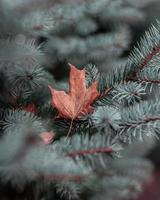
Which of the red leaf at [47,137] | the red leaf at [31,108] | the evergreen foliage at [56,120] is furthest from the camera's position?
the red leaf at [31,108]

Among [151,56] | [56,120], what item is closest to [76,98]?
[56,120]

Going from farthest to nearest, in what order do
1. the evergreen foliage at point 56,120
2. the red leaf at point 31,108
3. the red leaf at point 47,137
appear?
the red leaf at point 31,108 < the red leaf at point 47,137 < the evergreen foliage at point 56,120

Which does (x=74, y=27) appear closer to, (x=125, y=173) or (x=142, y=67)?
(x=125, y=173)

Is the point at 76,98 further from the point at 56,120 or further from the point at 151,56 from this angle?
the point at 151,56

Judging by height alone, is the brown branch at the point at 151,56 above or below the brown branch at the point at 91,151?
above

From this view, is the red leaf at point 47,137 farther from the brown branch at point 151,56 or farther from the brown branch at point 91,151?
the brown branch at point 151,56

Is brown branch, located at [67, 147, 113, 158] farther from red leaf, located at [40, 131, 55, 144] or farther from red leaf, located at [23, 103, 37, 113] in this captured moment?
red leaf, located at [23, 103, 37, 113]

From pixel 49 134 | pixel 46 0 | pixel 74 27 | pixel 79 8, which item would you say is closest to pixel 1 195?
pixel 49 134

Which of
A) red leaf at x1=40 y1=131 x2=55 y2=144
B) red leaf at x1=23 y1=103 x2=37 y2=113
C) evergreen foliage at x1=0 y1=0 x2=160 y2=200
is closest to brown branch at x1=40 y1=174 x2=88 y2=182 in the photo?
evergreen foliage at x1=0 y1=0 x2=160 y2=200

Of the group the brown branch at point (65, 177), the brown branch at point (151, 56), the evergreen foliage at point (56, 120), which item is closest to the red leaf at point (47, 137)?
the evergreen foliage at point (56, 120)
